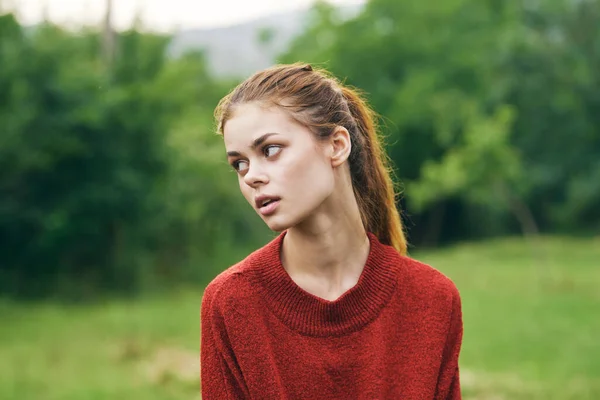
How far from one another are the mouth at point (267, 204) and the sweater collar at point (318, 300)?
0.23m

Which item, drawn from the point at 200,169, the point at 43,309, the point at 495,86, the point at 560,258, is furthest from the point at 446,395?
the point at 495,86

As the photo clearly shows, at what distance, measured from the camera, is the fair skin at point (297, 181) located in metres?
1.98

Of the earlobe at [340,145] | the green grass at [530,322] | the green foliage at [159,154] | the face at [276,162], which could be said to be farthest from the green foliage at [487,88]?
the face at [276,162]

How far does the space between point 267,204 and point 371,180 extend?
1.46 ft

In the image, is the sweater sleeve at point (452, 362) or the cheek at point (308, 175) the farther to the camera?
the sweater sleeve at point (452, 362)

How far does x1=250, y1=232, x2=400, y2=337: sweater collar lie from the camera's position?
211cm

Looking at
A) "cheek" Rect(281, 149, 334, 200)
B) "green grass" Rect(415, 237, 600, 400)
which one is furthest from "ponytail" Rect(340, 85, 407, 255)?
"green grass" Rect(415, 237, 600, 400)

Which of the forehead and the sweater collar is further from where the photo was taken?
the sweater collar

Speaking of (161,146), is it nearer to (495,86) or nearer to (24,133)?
(24,133)

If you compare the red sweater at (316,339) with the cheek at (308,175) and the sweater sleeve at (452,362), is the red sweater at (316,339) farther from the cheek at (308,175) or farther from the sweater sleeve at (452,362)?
the cheek at (308,175)

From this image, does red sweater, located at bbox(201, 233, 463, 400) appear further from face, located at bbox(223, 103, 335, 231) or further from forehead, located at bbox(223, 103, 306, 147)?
forehead, located at bbox(223, 103, 306, 147)

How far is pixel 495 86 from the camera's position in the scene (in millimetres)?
32969

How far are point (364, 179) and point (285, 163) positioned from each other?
1.33 ft

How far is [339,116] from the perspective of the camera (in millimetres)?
2143
